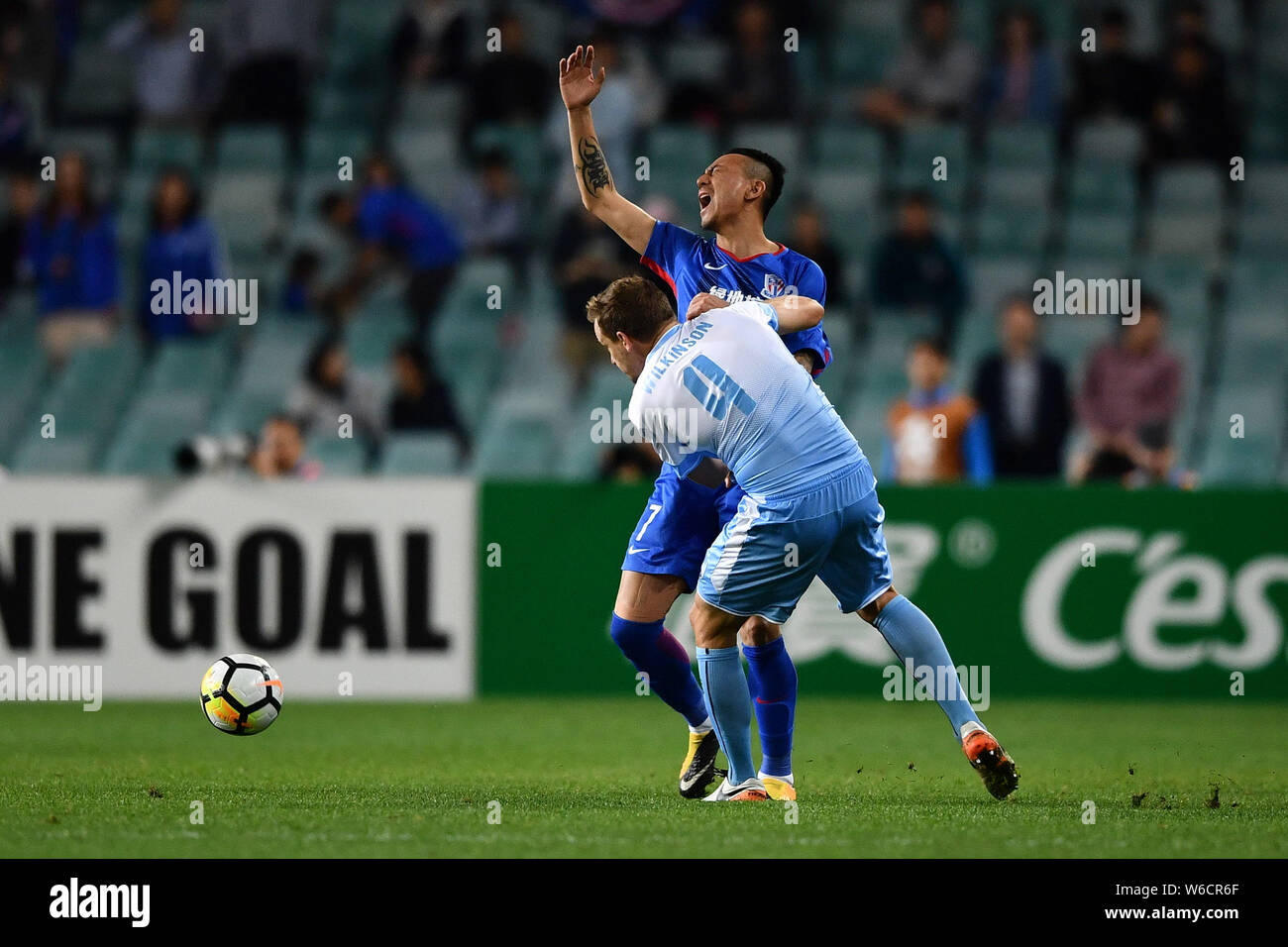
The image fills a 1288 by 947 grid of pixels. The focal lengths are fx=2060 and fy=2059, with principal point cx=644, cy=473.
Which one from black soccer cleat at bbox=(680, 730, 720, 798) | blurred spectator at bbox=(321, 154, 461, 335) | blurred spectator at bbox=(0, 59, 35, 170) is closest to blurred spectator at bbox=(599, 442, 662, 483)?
blurred spectator at bbox=(321, 154, 461, 335)

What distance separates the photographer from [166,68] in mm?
17516

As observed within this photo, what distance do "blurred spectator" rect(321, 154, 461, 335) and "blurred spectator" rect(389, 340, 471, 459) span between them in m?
1.33

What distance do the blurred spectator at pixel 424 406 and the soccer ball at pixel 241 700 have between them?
634 cm

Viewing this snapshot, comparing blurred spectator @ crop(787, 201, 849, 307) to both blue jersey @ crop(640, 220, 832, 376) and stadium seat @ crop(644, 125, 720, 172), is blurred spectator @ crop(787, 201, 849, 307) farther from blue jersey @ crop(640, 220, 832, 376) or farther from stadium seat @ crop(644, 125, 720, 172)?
blue jersey @ crop(640, 220, 832, 376)

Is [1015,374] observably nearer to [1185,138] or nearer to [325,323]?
[1185,138]

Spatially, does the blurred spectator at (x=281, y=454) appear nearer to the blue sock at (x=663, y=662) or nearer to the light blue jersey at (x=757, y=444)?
the blue sock at (x=663, y=662)

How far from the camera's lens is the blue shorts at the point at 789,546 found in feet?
22.2

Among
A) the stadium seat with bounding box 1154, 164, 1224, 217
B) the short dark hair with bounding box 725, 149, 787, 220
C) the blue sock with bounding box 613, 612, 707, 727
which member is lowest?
the blue sock with bounding box 613, 612, 707, 727

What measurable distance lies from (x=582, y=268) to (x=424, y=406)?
152 cm

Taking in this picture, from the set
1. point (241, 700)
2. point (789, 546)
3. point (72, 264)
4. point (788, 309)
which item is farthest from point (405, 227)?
point (789, 546)

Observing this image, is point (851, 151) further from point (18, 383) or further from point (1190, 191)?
point (18, 383)

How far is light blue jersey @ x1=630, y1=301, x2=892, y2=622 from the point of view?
6.73 metres
